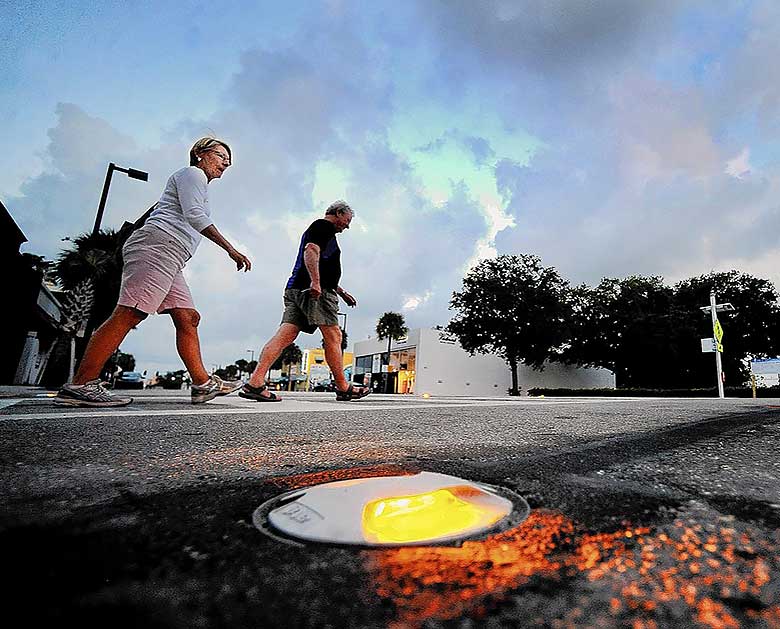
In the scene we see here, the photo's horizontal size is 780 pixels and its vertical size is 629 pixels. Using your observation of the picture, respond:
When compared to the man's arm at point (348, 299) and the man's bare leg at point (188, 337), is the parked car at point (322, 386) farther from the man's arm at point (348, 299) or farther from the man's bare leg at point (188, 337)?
the man's bare leg at point (188, 337)

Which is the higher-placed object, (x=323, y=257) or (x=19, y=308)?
(x=19, y=308)

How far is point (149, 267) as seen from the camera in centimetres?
333

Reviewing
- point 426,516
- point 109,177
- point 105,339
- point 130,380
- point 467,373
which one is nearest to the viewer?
point 426,516

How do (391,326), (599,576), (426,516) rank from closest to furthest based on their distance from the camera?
(599,576) < (426,516) < (391,326)

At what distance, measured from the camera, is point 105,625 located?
387 millimetres

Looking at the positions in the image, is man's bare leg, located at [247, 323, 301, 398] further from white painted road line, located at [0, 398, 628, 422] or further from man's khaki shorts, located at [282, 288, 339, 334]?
white painted road line, located at [0, 398, 628, 422]

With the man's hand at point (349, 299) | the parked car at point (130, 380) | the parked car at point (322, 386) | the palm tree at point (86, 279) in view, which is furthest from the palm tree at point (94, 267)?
the parked car at point (322, 386)

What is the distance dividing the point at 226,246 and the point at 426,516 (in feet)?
11.1

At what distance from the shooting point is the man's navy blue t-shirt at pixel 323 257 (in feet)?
15.2

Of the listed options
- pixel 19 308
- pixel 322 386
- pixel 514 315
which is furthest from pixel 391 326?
pixel 19 308

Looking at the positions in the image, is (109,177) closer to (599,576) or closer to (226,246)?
(226,246)

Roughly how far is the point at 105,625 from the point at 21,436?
163 centimetres

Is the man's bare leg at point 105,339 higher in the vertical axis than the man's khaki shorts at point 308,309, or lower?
lower

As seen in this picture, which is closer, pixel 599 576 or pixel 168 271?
pixel 599 576
